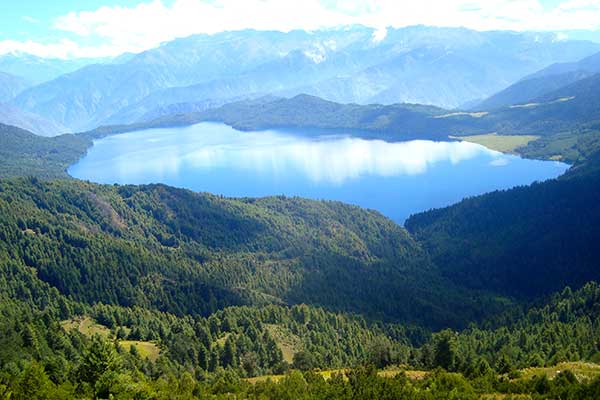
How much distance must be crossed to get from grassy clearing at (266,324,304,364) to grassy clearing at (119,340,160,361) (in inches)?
842

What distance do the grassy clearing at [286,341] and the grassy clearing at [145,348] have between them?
21.4 m

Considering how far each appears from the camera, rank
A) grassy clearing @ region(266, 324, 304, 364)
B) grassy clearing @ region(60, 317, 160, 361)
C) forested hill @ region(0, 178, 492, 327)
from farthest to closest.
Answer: forested hill @ region(0, 178, 492, 327) < grassy clearing @ region(266, 324, 304, 364) < grassy clearing @ region(60, 317, 160, 361)

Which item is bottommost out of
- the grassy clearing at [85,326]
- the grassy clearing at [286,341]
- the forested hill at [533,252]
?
the forested hill at [533,252]

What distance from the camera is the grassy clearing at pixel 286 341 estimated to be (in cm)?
9490

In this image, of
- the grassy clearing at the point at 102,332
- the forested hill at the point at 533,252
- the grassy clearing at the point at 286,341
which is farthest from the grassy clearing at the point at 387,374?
the forested hill at the point at 533,252

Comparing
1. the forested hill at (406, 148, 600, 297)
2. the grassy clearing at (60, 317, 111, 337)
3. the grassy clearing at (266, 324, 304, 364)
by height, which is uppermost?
the grassy clearing at (60, 317, 111, 337)

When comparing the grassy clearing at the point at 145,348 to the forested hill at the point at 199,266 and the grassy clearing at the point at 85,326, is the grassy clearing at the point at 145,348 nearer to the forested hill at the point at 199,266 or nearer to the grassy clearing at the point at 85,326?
the grassy clearing at the point at 85,326

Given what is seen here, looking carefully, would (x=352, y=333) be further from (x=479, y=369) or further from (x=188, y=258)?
(x=188, y=258)

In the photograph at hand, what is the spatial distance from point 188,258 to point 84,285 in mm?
42126

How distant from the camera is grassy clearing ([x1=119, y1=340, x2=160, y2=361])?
3199 inches

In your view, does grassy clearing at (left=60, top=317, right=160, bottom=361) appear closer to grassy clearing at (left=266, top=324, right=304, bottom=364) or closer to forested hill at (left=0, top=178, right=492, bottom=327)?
forested hill at (left=0, top=178, right=492, bottom=327)

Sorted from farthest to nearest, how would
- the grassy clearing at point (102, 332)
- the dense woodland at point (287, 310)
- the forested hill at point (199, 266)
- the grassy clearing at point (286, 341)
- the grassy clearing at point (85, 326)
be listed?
the forested hill at point (199, 266) < the grassy clearing at point (286, 341) < the grassy clearing at point (85, 326) < the grassy clearing at point (102, 332) < the dense woodland at point (287, 310)

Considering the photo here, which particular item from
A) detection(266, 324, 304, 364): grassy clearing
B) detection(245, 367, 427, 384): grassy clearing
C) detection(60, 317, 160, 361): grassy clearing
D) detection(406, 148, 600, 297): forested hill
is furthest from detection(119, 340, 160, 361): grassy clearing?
detection(406, 148, 600, 297): forested hill

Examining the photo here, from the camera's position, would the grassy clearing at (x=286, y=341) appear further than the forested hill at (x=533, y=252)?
No
